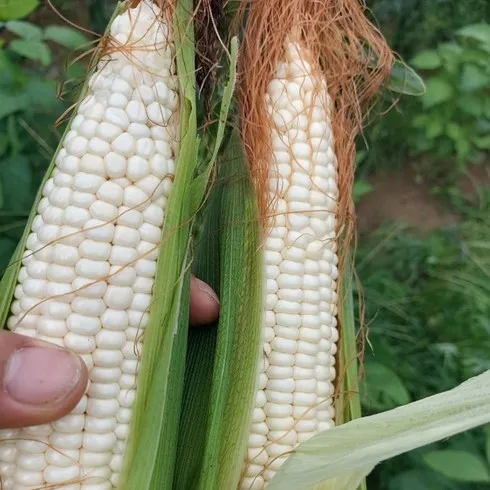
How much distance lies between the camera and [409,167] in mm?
2426

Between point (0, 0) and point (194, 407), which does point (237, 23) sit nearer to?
point (0, 0)

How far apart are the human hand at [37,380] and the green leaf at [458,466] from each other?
Result: 805mm

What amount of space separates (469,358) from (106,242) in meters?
1.30

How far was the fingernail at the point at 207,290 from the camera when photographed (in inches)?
44.6

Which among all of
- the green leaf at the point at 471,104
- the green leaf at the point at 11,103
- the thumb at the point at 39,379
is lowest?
the thumb at the point at 39,379

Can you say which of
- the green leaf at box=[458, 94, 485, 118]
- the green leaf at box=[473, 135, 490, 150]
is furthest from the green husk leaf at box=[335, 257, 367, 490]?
the green leaf at box=[473, 135, 490, 150]

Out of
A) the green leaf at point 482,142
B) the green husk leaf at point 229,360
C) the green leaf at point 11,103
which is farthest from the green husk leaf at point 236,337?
the green leaf at point 482,142

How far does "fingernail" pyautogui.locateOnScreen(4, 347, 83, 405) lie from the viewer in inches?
31.5

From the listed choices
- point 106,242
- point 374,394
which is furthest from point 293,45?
point 374,394

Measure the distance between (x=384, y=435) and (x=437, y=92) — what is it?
4.38ft

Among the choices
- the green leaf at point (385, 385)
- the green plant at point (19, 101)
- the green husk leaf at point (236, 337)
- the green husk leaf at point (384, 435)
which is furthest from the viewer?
the green leaf at point (385, 385)

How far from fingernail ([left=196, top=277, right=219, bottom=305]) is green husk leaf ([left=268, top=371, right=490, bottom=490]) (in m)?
0.38

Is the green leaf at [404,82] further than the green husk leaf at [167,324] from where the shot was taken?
Yes

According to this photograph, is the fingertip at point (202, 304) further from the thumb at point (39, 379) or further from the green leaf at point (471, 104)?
the green leaf at point (471, 104)
